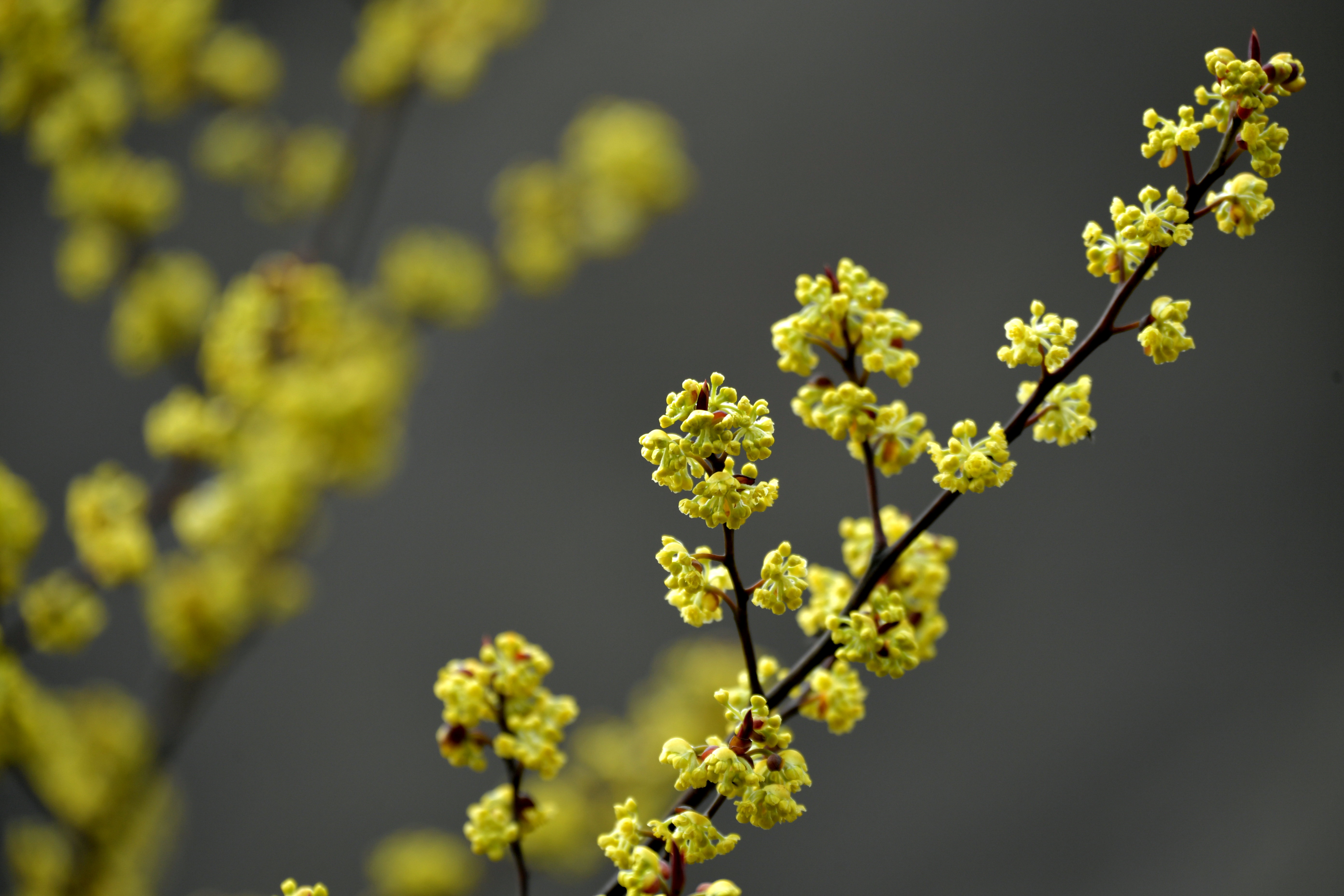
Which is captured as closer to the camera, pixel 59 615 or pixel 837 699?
pixel 837 699

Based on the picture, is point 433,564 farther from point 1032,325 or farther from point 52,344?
point 1032,325

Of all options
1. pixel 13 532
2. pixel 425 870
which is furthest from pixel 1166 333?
pixel 425 870

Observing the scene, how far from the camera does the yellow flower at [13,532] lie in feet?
2.39

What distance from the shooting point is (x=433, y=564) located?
2188 millimetres

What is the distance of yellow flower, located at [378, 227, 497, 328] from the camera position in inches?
48.5

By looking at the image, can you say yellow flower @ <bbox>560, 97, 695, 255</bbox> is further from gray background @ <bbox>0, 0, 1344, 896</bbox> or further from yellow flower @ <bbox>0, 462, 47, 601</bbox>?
yellow flower @ <bbox>0, 462, 47, 601</bbox>

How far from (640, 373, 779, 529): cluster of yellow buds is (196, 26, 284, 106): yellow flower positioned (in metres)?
1.05

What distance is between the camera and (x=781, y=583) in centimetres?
45

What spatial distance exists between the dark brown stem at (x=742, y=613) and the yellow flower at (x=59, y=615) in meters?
0.70

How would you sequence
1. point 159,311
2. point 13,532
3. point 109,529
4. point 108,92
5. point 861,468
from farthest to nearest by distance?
point 861,468, point 159,311, point 108,92, point 109,529, point 13,532

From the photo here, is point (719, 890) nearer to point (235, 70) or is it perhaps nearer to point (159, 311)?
point (159, 311)

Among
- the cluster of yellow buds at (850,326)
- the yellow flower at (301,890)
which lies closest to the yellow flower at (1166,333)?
the cluster of yellow buds at (850,326)

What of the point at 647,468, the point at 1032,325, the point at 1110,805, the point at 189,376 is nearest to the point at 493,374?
the point at 647,468

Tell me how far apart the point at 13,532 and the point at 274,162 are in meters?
0.74
